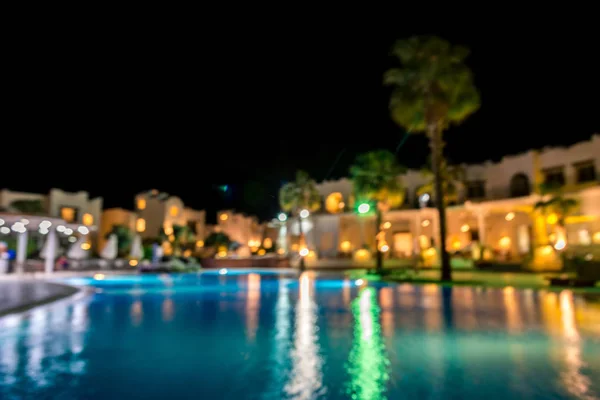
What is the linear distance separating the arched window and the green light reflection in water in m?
30.9

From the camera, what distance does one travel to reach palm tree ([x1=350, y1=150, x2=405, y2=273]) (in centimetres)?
3388

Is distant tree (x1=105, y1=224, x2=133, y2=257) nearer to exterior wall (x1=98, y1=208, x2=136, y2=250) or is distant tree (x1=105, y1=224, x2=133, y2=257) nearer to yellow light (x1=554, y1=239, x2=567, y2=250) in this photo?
exterior wall (x1=98, y1=208, x2=136, y2=250)

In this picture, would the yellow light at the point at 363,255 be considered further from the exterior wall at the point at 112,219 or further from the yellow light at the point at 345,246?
the exterior wall at the point at 112,219

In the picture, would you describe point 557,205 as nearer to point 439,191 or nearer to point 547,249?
point 547,249

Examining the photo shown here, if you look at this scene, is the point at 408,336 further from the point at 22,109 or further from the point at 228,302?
the point at 22,109

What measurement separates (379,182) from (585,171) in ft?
46.6

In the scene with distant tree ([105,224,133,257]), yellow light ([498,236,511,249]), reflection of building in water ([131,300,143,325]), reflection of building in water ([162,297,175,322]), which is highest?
distant tree ([105,224,133,257])

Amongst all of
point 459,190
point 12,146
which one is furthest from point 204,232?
point 459,190

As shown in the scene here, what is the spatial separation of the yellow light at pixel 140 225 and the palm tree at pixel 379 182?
34292 millimetres

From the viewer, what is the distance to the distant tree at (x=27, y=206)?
144ft

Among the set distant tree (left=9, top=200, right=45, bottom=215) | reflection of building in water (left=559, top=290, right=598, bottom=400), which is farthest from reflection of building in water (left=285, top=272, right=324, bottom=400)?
distant tree (left=9, top=200, right=45, bottom=215)

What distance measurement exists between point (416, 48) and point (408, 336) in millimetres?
19168

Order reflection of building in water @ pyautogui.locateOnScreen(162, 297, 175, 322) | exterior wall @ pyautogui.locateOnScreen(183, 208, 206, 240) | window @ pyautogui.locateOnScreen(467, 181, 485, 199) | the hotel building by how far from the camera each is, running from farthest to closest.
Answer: exterior wall @ pyautogui.locateOnScreen(183, 208, 206, 240) → window @ pyautogui.locateOnScreen(467, 181, 485, 199) → the hotel building → reflection of building in water @ pyautogui.locateOnScreen(162, 297, 175, 322)

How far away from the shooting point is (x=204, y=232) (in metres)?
70.1
